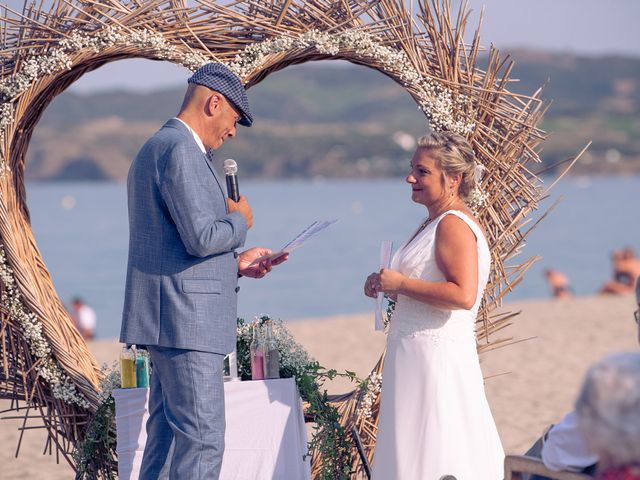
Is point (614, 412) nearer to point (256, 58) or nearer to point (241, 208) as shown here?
point (241, 208)

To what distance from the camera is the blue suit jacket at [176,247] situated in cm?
342

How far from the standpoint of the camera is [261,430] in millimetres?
4062

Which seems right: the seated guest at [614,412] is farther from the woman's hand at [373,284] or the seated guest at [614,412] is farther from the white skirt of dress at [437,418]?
the woman's hand at [373,284]

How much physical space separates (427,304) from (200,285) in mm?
919

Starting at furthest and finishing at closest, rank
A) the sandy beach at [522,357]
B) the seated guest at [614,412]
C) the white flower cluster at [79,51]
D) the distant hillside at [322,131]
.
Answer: the distant hillside at [322,131] < the sandy beach at [522,357] < the white flower cluster at [79,51] < the seated guest at [614,412]

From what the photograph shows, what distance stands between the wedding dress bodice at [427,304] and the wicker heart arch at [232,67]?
2.97 feet

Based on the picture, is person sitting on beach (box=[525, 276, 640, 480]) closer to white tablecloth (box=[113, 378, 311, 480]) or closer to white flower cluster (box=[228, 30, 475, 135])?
white tablecloth (box=[113, 378, 311, 480])

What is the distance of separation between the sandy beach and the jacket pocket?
169cm

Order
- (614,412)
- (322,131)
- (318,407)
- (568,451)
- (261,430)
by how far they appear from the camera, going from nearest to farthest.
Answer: (614,412)
(568,451)
(261,430)
(318,407)
(322,131)

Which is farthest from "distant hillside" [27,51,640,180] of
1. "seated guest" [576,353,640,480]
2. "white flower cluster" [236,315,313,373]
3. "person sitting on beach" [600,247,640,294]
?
"seated guest" [576,353,640,480]

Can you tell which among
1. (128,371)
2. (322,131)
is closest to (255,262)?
(128,371)

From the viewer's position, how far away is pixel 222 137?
365 cm

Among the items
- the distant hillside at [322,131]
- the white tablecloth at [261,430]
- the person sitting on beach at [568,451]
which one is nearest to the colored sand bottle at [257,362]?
the white tablecloth at [261,430]

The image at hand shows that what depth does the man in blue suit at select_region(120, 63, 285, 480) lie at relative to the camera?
344 centimetres
